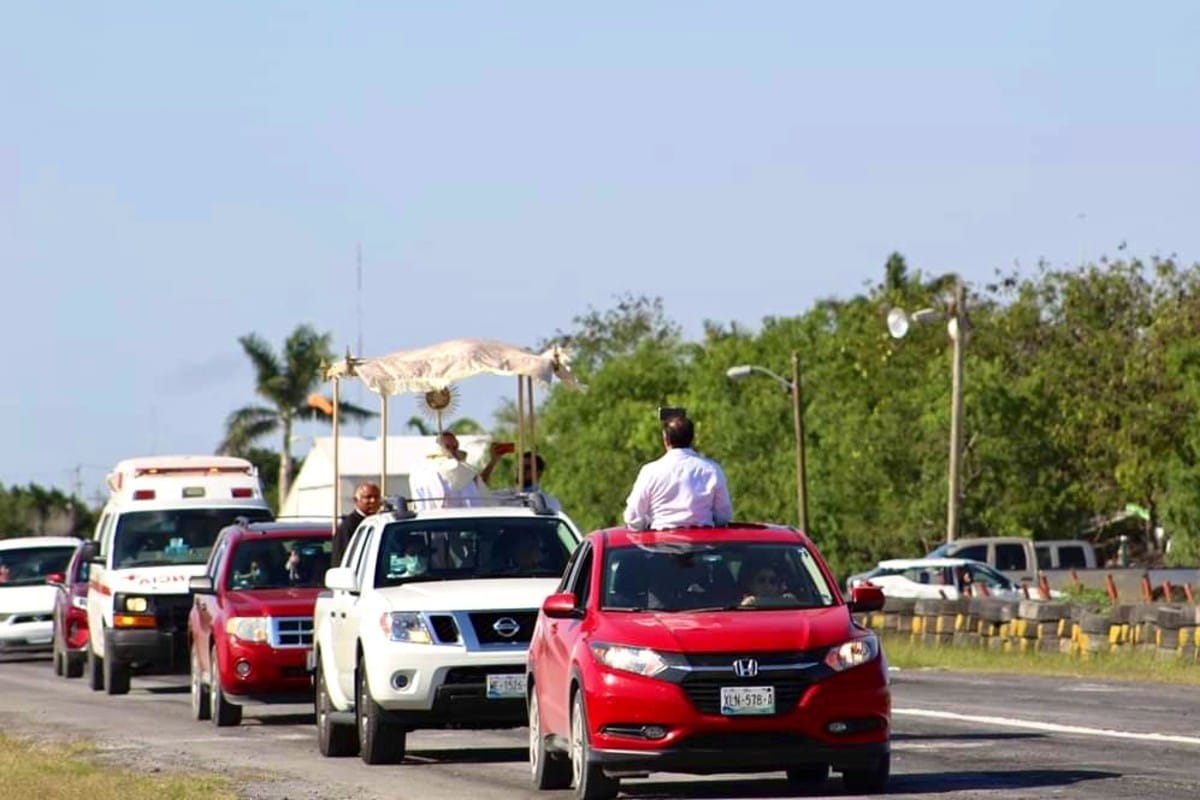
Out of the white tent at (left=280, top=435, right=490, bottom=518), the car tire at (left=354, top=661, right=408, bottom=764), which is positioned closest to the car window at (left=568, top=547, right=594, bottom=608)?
the car tire at (left=354, top=661, right=408, bottom=764)

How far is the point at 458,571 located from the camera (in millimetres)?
18578

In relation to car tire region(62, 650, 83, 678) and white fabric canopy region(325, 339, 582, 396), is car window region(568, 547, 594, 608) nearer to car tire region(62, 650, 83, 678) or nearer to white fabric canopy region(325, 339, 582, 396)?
white fabric canopy region(325, 339, 582, 396)

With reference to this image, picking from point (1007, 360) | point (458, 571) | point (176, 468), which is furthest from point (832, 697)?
point (1007, 360)

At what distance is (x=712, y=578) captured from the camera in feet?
48.2

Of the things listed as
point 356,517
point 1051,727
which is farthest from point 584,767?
point 356,517

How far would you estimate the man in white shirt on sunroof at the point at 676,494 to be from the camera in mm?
15375

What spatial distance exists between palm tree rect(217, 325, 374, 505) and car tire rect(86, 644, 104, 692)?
326 feet

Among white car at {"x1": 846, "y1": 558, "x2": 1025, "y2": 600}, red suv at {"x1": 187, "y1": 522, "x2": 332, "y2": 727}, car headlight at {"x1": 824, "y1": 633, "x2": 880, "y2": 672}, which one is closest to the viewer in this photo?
car headlight at {"x1": 824, "y1": 633, "x2": 880, "y2": 672}

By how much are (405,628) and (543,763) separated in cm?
251

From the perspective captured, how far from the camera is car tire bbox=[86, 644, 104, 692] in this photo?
3162 cm

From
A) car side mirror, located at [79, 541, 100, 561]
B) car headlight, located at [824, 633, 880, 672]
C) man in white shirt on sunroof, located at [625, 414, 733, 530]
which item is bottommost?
car headlight, located at [824, 633, 880, 672]

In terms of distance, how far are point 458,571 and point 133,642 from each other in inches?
465

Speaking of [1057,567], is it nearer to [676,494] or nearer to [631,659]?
[676,494]

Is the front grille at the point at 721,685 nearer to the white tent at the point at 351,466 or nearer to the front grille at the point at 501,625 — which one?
the front grille at the point at 501,625
